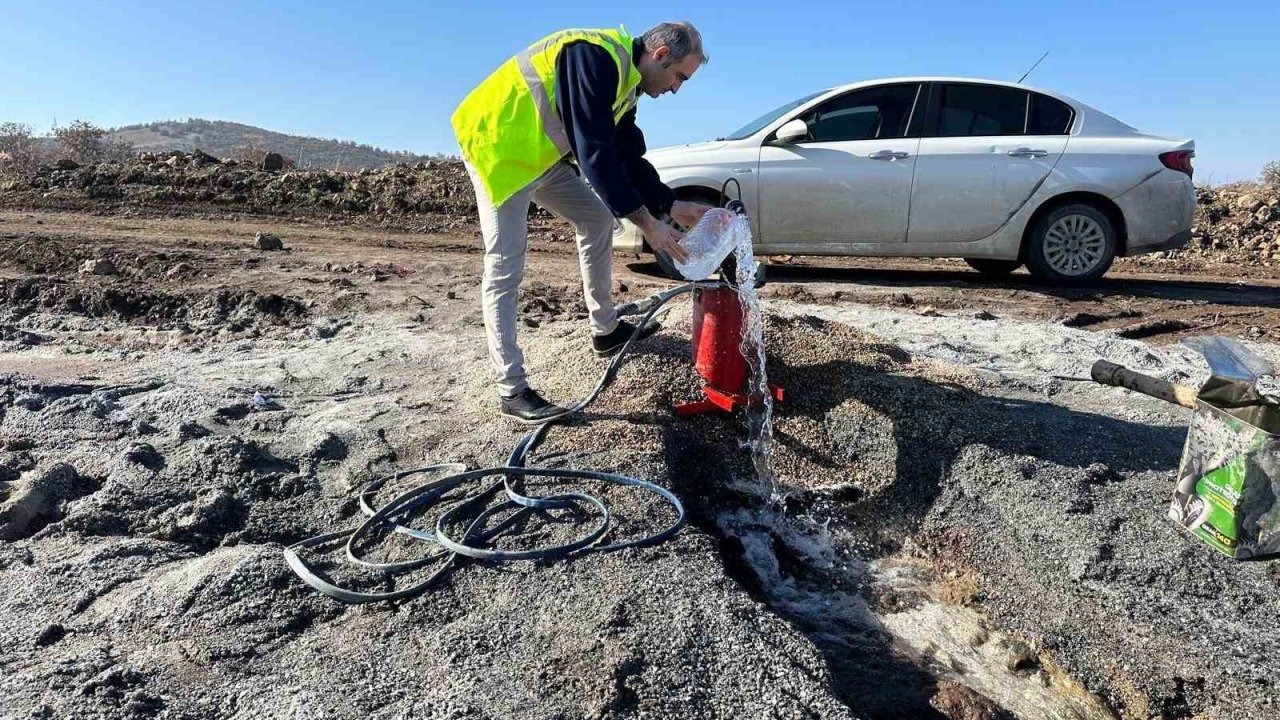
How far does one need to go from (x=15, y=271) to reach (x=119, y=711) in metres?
6.88

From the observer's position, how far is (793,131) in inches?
284

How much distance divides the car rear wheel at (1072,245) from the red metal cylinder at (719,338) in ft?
14.5

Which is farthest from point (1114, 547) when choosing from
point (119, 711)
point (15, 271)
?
point (15, 271)

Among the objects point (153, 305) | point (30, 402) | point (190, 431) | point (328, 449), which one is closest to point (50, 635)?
point (328, 449)

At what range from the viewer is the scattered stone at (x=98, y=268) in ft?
24.5

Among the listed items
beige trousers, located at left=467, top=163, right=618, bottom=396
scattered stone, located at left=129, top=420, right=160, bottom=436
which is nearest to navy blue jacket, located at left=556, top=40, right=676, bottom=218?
beige trousers, located at left=467, top=163, right=618, bottom=396

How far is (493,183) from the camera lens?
3.71m

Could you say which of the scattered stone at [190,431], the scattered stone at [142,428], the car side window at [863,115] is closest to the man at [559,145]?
the scattered stone at [190,431]

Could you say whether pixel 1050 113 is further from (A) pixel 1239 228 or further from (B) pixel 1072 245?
(A) pixel 1239 228

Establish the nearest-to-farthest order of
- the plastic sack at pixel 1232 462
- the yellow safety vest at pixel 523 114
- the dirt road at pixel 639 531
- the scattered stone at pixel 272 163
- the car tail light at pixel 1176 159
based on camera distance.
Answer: the dirt road at pixel 639 531 < the plastic sack at pixel 1232 462 < the yellow safety vest at pixel 523 114 < the car tail light at pixel 1176 159 < the scattered stone at pixel 272 163

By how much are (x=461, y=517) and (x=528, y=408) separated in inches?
33.7

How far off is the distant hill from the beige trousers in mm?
24163

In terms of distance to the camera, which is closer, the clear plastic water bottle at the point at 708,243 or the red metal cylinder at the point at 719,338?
the clear plastic water bottle at the point at 708,243

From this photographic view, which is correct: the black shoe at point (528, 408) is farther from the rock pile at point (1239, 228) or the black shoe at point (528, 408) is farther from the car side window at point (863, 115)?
the rock pile at point (1239, 228)
